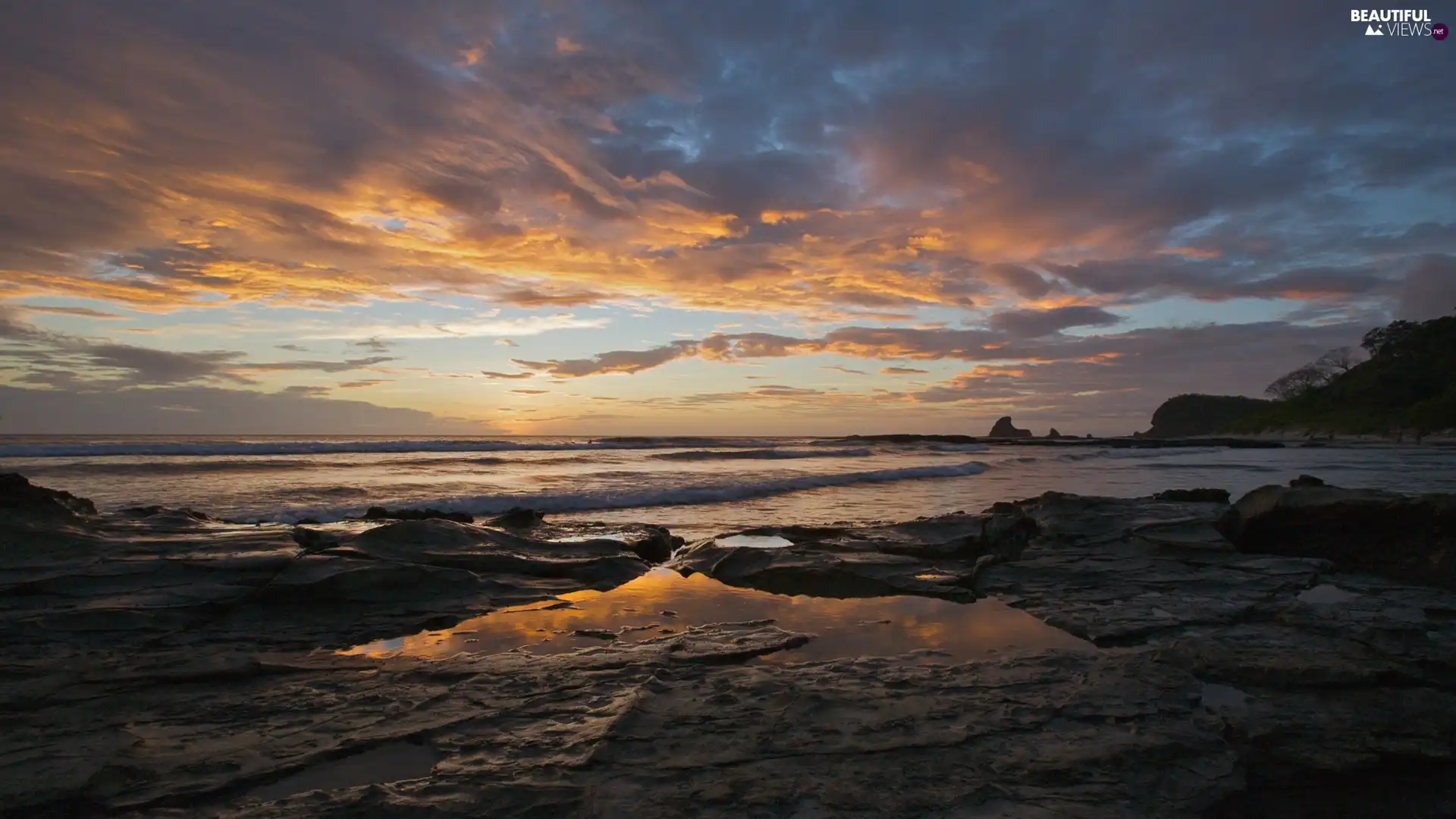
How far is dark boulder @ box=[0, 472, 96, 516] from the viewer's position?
7387mm

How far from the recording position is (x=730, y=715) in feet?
12.1

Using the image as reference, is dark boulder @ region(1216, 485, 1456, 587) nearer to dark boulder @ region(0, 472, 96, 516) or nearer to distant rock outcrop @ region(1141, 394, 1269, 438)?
dark boulder @ region(0, 472, 96, 516)

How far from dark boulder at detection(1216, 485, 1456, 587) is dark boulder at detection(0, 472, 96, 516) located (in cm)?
1395

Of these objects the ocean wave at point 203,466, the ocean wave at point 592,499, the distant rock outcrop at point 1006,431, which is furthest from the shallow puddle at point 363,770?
the distant rock outcrop at point 1006,431

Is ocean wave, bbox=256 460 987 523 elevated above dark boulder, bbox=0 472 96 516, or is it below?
below

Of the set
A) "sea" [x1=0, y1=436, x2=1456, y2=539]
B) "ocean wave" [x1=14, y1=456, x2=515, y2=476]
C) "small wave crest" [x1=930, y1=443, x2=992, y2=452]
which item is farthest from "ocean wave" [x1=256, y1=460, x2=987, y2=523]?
"small wave crest" [x1=930, y1=443, x2=992, y2=452]

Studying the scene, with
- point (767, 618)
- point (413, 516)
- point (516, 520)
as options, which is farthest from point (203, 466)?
point (767, 618)

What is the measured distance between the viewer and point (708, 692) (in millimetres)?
4059

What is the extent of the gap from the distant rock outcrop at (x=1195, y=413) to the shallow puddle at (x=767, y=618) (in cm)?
12287

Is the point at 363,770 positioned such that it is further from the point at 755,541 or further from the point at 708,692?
the point at 755,541

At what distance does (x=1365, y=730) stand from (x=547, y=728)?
13.8 ft

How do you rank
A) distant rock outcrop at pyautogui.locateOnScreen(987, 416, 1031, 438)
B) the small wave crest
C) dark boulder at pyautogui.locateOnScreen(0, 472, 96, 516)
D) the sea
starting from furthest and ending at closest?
distant rock outcrop at pyautogui.locateOnScreen(987, 416, 1031, 438), the small wave crest, the sea, dark boulder at pyautogui.locateOnScreen(0, 472, 96, 516)

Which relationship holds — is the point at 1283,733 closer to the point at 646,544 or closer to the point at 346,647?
the point at 346,647

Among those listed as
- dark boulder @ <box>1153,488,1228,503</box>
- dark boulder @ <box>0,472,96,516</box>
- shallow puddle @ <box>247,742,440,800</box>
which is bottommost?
shallow puddle @ <box>247,742,440,800</box>
